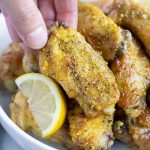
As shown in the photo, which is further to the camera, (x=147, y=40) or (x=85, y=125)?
(x=147, y=40)

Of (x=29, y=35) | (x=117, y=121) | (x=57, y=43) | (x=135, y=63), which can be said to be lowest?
(x=117, y=121)

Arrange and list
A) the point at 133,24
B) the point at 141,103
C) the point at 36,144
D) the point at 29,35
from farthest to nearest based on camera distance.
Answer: the point at 133,24, the point at 141,103, the point at 36,144, the point at 29,35

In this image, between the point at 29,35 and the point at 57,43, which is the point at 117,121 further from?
the point at 29,35

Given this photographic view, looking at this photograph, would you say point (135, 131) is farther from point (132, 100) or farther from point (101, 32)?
point (101, 32)

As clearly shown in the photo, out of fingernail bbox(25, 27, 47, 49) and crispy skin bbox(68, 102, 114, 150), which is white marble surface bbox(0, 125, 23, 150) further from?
fingernail bbox(25, 27, 47, 49)

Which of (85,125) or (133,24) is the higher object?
(133,24)

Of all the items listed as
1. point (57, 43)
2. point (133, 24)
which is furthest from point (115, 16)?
Result: point (57, 43)

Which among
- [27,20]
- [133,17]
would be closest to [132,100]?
[133,17]

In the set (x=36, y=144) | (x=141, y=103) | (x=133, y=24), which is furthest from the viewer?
(x=133, y=24)
